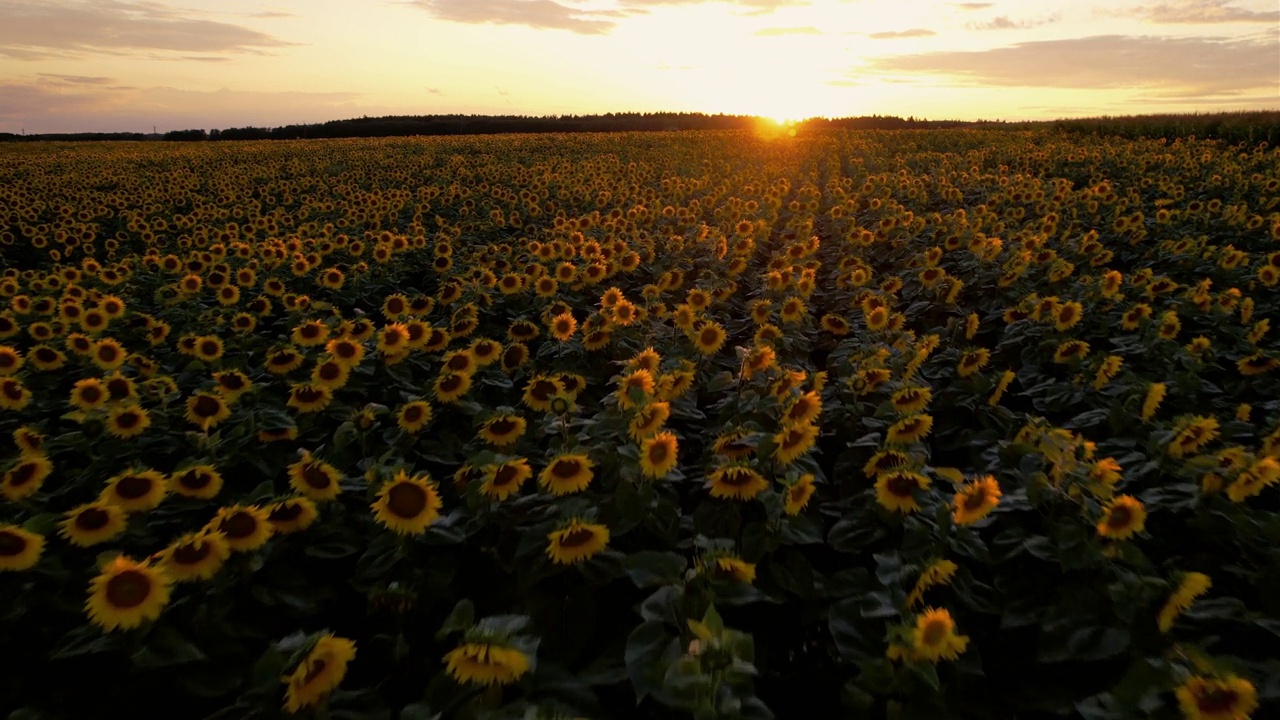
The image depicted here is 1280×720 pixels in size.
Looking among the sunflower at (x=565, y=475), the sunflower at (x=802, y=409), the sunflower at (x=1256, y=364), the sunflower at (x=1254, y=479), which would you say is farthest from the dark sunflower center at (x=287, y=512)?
the sunflower at (x=1256, y=364)

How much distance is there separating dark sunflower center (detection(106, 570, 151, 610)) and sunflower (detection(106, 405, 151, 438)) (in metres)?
1.56

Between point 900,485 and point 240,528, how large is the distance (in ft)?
7.69

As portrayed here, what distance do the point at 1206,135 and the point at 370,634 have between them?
2965 cm

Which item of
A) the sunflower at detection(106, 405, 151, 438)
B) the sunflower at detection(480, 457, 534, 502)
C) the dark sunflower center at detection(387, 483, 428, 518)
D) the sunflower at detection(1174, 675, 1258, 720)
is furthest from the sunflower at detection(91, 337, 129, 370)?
the sunflower at detection(1174, 675, 1258, 720)

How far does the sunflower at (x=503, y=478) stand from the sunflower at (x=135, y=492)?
1.27m

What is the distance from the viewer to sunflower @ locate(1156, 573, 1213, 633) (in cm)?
186

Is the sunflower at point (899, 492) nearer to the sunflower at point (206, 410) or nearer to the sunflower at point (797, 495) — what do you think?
the sunflower at point (797, 495)

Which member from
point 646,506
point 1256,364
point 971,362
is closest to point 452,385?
point 646,506

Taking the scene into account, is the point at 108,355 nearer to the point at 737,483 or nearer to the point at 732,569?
the point at 737,483

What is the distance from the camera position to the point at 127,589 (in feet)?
6.57

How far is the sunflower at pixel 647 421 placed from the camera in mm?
2766

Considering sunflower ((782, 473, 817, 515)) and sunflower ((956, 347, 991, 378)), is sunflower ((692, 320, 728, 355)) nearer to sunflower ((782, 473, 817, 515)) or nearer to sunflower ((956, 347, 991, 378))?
sunflower ((956, 347, 991, 378))

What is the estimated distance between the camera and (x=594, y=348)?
4.41 meters

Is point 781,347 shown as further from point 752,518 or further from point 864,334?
point 752,518
